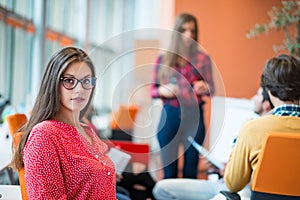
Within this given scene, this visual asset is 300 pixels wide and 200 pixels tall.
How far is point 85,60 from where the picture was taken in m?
1.37

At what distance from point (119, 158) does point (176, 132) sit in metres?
0.77

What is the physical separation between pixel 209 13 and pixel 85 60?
3763 mm

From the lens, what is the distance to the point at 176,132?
2.31 meters

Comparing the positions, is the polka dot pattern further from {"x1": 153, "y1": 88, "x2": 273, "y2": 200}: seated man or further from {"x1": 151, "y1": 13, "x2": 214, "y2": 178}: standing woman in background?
{"x1": 153, "y1": 88, "x2": 273, "y2": 200}: seated man

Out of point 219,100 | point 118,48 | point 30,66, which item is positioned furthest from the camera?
point 30,66

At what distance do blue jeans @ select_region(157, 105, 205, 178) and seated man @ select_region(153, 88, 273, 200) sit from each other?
0.12m

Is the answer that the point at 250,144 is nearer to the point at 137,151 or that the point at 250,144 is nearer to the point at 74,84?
the point at 137,151

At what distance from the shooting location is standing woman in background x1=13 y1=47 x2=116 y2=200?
4.28ft

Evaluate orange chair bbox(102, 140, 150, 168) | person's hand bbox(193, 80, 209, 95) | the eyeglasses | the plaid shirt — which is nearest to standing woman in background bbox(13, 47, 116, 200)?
the eyeglasses

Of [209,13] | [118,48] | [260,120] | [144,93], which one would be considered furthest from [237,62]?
[118,48]

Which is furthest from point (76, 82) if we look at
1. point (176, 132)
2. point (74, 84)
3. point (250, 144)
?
point (176, 132)

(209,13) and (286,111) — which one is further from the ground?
(209,13)

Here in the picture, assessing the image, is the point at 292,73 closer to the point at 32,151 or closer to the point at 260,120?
the point at 260,120

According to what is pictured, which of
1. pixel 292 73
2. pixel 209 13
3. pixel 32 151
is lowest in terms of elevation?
pixel 32 151
